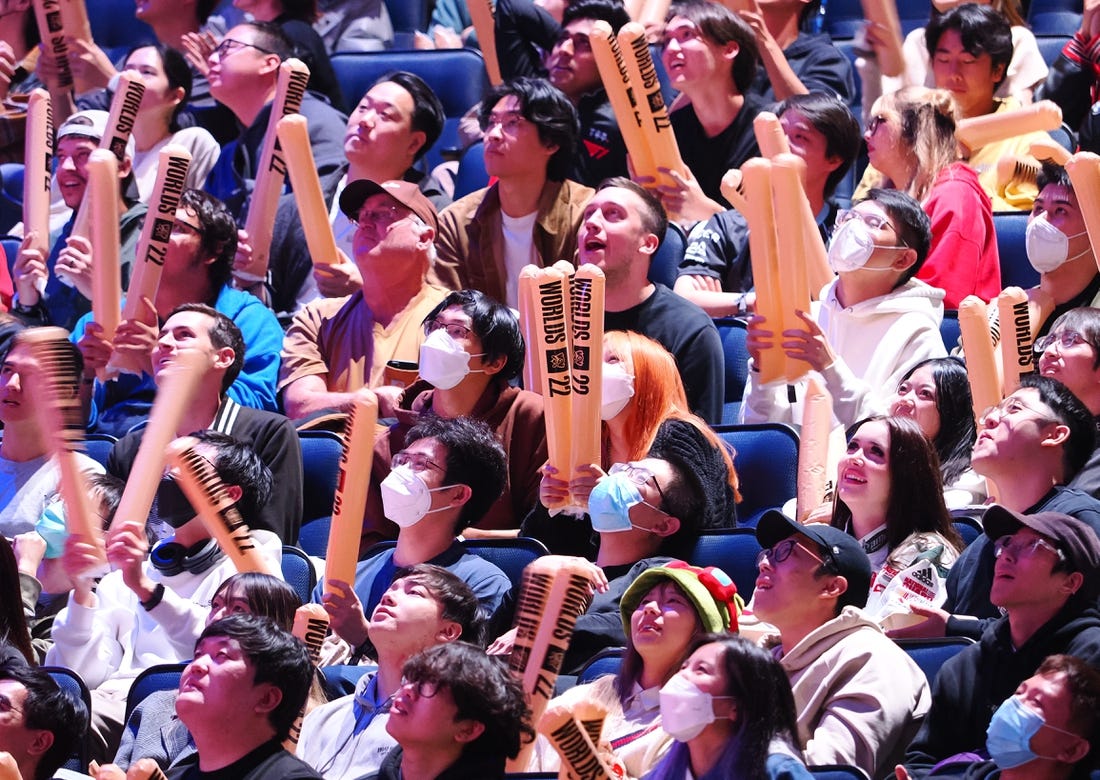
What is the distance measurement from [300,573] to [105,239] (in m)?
1.07

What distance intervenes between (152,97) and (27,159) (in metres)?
0.73

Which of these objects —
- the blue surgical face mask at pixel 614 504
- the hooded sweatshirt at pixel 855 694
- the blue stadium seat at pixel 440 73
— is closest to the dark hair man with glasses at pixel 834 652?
the hooded sweatshirt at pixel 855 694

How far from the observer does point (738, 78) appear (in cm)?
573

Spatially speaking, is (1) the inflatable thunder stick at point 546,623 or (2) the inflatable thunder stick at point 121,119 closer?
(1) the inflatable thunder stick at point 546,623

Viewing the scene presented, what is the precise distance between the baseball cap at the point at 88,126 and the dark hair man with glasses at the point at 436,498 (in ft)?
5.92

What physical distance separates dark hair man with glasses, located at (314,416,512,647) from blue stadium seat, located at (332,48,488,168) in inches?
99.0

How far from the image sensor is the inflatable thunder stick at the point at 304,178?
4.96 metres

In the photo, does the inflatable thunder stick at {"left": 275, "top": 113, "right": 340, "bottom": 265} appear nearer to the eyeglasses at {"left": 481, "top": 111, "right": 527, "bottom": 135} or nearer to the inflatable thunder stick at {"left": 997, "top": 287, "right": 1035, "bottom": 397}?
the eyeglasses at {"left": 481, "top": 111, "right": 527, "bottom": 135}

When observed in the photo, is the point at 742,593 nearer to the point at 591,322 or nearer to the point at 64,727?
the point at 591,322

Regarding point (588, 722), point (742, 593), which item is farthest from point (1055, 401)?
point (588, 722)

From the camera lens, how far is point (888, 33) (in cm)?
602

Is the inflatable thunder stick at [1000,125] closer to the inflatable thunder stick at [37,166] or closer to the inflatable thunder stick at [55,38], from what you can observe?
the inflatable thunder stick at [37,166]

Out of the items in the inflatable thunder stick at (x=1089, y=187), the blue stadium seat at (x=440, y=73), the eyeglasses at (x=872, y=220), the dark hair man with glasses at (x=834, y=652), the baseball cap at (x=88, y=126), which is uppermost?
the inflatable thunder stick at (x=1089, y=187)

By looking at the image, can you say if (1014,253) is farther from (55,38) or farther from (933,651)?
(55,38)
